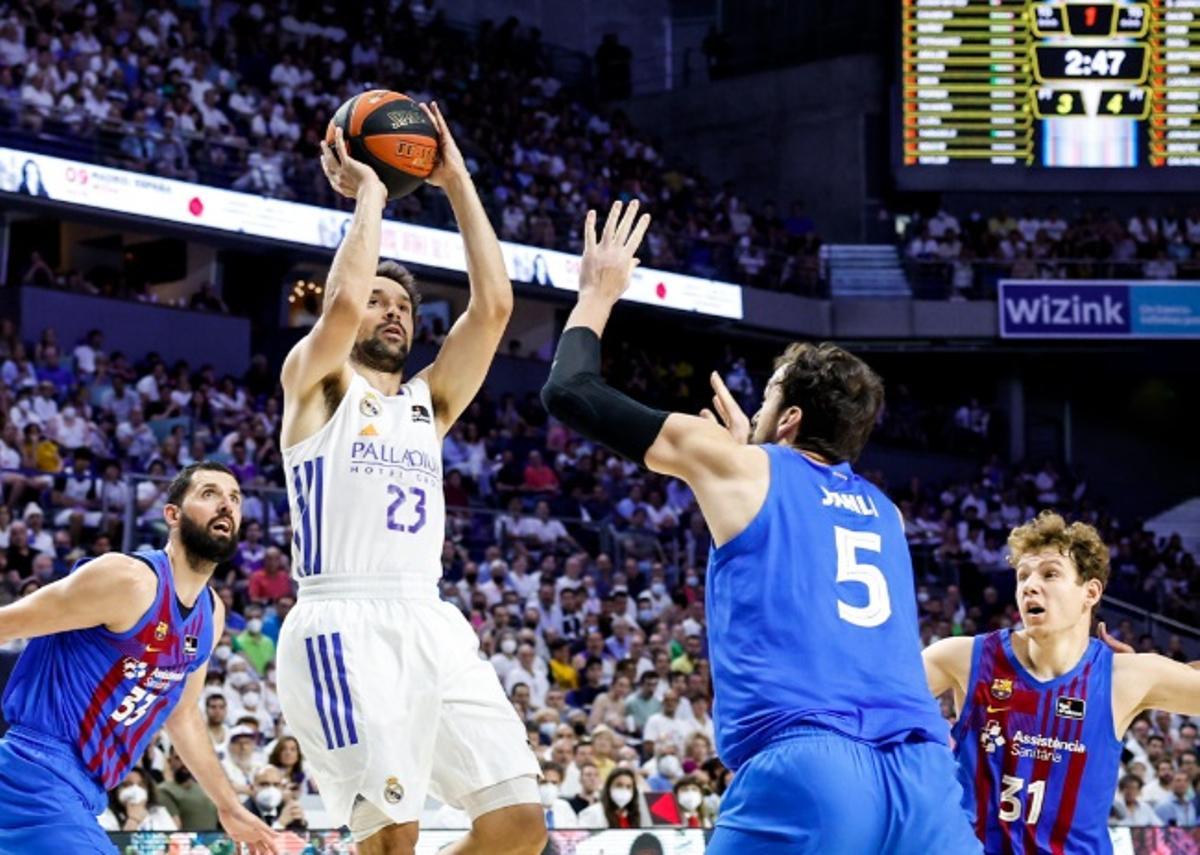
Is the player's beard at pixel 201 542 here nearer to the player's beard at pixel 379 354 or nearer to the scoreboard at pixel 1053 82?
the player's beard at pixel 379 354

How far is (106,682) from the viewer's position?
6.07m

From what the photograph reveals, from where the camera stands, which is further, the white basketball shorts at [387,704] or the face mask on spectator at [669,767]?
the face mask on spectator at [669,767]

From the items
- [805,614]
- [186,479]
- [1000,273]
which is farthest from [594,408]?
[1000,273]

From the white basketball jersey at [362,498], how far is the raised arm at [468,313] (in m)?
0.38

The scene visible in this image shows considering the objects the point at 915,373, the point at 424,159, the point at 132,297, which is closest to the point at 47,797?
the point at 424,159

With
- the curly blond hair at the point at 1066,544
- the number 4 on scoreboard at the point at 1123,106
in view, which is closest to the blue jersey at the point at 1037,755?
the curly blond hair at the point at 1066,544

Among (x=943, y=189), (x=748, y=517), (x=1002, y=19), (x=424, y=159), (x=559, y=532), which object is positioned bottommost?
(x=559, y=532)

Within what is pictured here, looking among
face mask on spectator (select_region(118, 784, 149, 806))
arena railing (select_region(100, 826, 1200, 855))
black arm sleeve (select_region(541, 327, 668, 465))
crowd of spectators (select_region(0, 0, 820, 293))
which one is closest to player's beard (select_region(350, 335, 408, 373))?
black arm sleeve (select_region(541, 327, 668, 465))

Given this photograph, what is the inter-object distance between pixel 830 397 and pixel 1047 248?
24.1m

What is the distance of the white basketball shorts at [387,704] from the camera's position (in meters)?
5.32

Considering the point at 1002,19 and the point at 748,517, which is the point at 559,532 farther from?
the point at 748,517

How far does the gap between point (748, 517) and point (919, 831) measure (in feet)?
2.69

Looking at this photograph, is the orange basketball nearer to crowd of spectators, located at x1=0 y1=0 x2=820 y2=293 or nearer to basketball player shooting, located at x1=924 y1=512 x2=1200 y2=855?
basketball player shooting, located at x1=924 y1=512 x2=1200 y2=855

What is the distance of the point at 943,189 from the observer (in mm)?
24266
